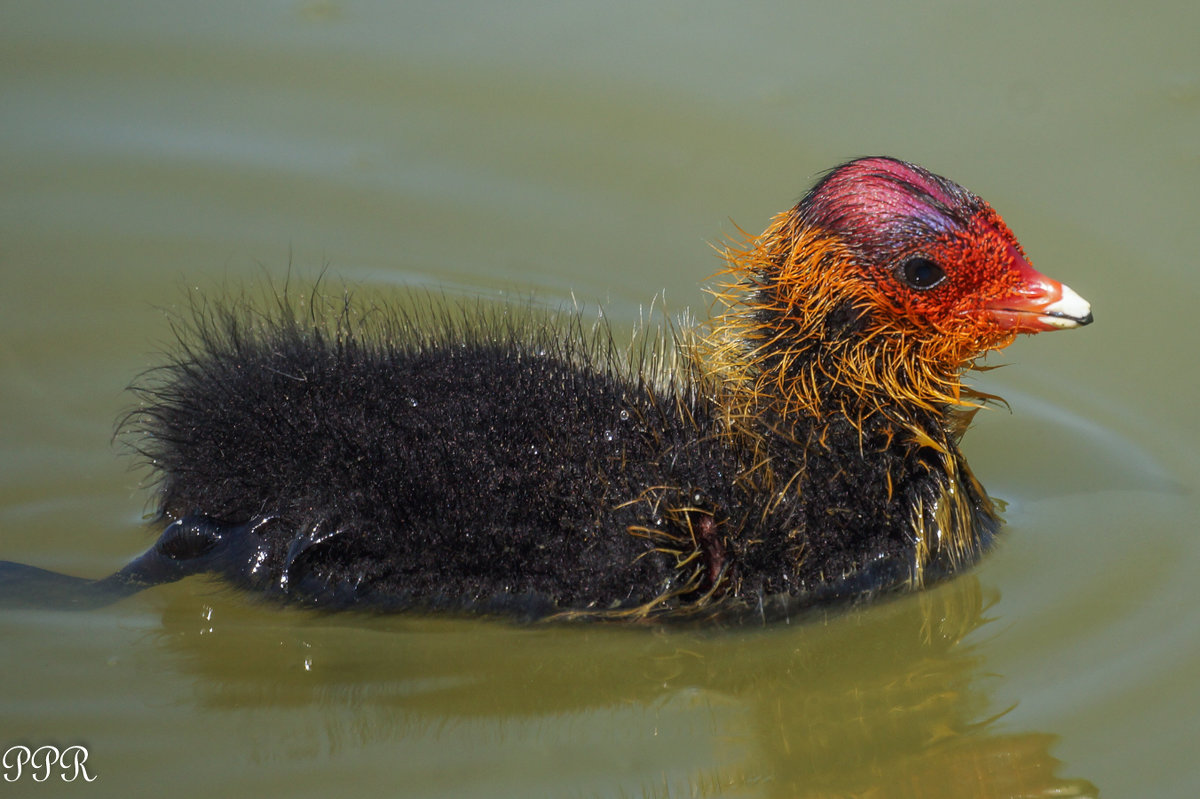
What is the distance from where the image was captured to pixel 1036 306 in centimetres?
421

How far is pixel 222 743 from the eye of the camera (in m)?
3.85

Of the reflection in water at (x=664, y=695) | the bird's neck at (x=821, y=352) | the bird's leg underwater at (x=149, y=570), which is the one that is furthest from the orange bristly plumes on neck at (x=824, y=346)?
the bird's leg underwater at (x=149, y=570)

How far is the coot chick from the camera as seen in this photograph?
4.15m

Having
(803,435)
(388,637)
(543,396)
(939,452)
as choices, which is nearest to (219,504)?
(388,637)

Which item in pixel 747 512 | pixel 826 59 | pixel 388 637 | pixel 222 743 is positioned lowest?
pixel 222 743

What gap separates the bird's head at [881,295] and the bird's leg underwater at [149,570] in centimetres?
169

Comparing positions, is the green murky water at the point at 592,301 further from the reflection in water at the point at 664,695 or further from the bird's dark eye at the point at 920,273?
the bird's dark eye at the point at 920,273

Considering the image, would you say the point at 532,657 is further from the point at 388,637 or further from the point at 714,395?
the point at 714,395

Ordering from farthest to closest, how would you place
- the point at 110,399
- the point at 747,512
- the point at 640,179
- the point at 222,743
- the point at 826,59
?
1. the point at 826,59
2. the point at 640,179
3. the point at 110,399
4. the point at 747,512
5. the point at 222,743

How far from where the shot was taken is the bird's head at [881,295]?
4125mm

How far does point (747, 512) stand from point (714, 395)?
416 mm

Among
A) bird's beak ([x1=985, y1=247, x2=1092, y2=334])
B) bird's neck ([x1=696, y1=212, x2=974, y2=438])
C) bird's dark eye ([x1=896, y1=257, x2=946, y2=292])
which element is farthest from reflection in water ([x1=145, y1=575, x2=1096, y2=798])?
bird's dark eye ([x1=896, y1=257, x2=946, y2=292])

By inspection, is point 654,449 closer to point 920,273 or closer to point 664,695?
point 664,695

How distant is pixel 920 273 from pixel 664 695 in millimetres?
1518
